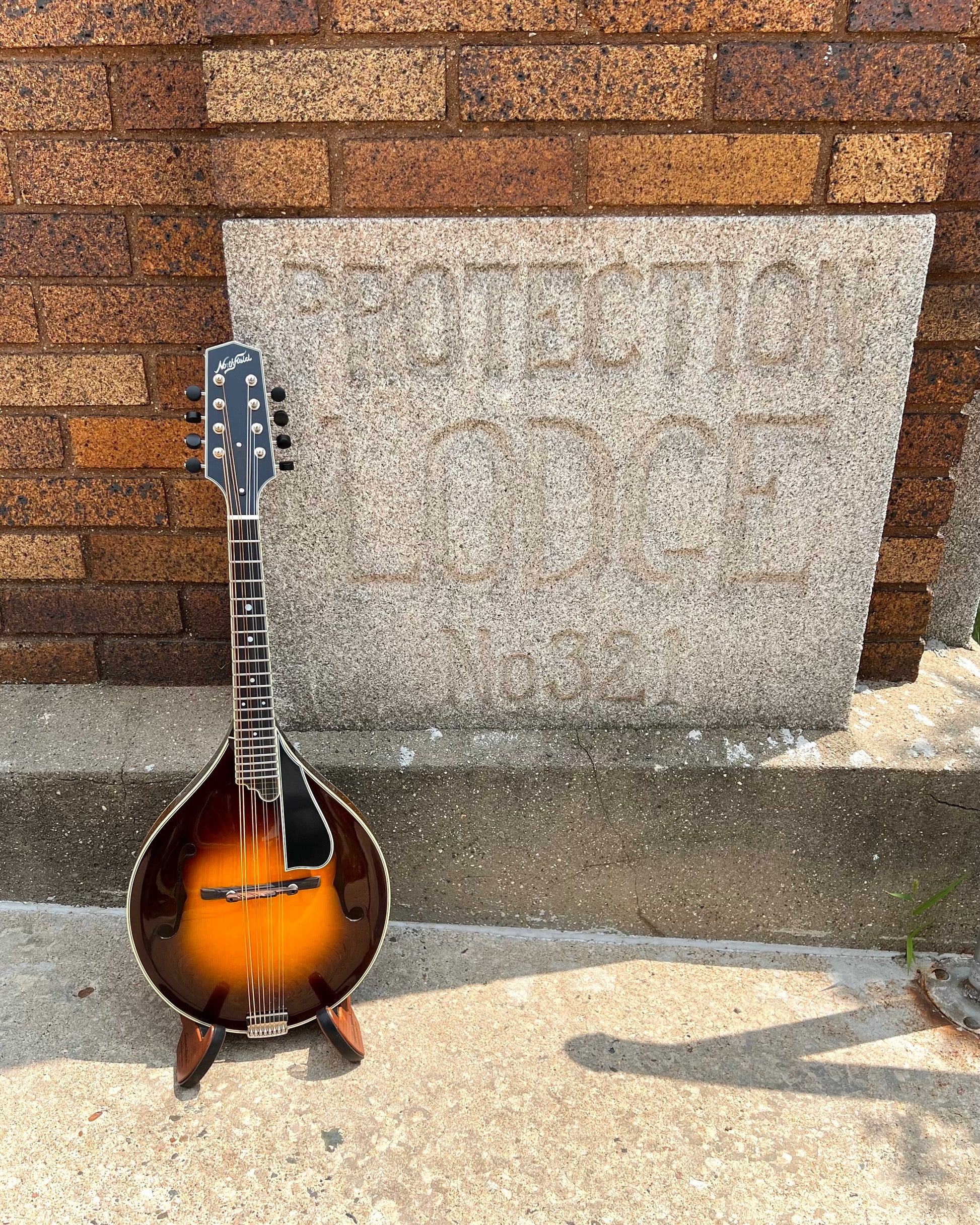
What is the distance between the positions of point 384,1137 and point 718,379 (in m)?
1.53

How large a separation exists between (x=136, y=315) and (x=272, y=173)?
50 cm

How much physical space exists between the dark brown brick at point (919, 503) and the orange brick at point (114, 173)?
5.34ft

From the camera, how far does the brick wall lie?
1479mm

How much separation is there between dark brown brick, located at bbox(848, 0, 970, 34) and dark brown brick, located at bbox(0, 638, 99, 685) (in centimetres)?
210

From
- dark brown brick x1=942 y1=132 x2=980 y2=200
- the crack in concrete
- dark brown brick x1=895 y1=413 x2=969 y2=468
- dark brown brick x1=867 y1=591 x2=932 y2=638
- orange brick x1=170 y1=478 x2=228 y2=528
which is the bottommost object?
the crack in concrete

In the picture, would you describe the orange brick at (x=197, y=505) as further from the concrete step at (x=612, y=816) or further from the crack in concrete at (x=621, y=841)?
the crack in concrete at (x=621, y=841)

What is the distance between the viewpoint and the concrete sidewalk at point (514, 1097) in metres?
1.38

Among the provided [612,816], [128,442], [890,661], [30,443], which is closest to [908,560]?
[890,661]

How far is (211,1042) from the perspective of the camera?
62.3 inches

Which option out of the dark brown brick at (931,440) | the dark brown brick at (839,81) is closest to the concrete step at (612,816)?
the dark brown brick at (931,440)

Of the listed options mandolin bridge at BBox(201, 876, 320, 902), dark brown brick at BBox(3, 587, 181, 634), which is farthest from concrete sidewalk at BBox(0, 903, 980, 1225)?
dark brown brick at BBox(3, 587, 181, 634)

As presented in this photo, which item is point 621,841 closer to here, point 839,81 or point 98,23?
point 839,81

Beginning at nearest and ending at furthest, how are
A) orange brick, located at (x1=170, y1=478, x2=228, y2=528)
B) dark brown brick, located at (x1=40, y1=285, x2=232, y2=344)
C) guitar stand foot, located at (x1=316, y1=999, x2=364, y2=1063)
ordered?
guitar stand foot, located at (x1=316, y1=999, x2=364, y2=1063) < dark brown brick, located at (x1=40, y1=285, x2=232, y2=344) < orange brick, located at (x1=170, y1=478, x2=228, y2=528)

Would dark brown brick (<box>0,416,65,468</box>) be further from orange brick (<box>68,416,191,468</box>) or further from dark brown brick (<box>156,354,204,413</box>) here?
dark brown brick (<box>156,354,204,413</box>)
